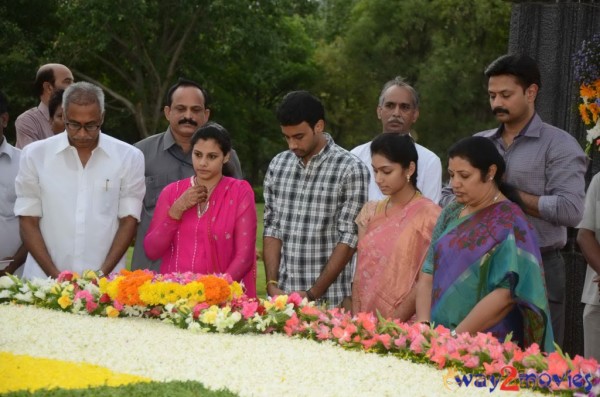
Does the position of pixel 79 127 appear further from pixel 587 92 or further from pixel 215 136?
pixel 587 92

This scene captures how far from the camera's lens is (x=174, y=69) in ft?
116

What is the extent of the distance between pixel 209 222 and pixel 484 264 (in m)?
1.80

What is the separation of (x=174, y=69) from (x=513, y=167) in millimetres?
30601

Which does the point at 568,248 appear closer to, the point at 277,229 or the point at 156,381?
the point at 277,229

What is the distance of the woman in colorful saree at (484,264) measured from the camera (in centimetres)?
477

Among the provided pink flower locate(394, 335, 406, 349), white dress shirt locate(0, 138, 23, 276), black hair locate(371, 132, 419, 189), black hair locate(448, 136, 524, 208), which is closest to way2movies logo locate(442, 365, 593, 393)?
pink flower locate(394, 335, 406, 349)

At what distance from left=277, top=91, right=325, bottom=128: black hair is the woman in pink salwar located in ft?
1.31

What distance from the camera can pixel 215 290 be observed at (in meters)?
5.20

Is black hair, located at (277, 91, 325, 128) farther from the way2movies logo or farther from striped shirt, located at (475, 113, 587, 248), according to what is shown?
the way2movies logo

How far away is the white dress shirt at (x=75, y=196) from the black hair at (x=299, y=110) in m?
1.11

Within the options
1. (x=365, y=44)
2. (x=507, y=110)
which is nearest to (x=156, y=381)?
(x=507, y=110)

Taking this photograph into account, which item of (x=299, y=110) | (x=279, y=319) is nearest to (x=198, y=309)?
(x=279, y=319)

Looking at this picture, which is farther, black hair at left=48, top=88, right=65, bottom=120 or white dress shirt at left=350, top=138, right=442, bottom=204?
black hair at left=48, top=88, right=65, bottom=120

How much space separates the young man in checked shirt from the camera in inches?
231
